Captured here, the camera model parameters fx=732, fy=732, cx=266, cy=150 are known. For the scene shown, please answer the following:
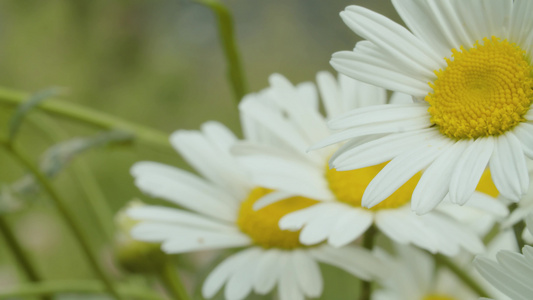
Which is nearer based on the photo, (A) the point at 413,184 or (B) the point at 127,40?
(A) the point at 413,184

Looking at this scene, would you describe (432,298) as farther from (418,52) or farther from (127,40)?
(127,40)

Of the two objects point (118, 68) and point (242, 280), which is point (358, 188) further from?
point (118, 68)

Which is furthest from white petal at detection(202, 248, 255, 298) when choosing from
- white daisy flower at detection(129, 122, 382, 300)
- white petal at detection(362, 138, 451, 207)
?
white petal at detection(362, 138, 451, 207)

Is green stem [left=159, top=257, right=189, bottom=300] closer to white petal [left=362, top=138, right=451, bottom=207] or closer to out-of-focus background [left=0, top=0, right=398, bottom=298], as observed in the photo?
white petal [left=362, top=138, right=451, bottom=207]

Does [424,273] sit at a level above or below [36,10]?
below

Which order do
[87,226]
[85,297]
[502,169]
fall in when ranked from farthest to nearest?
[87,226] → [85,297] → [502,169]

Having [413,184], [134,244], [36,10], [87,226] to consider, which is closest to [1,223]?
[134,244]

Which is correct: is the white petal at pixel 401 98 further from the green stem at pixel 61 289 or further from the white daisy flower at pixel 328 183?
the green stem at pixel 61 289
